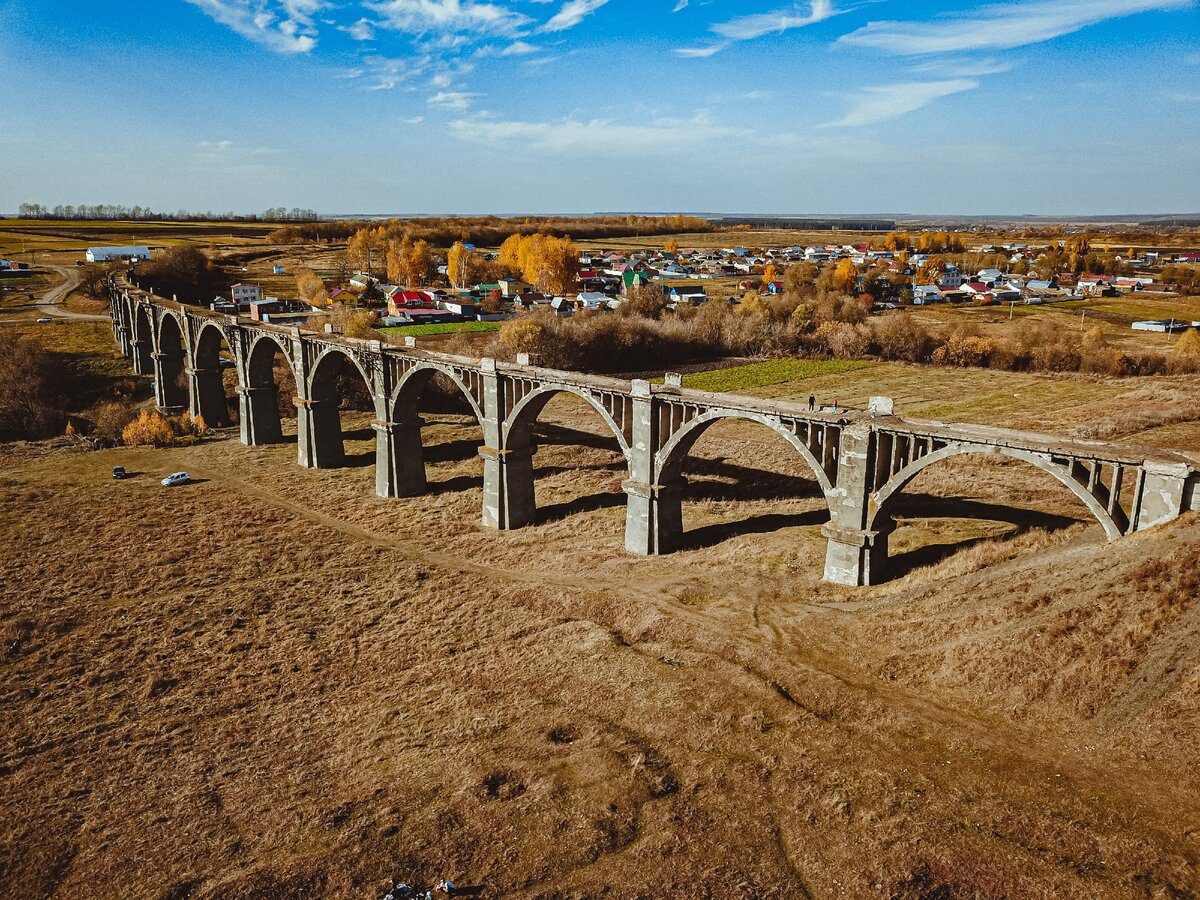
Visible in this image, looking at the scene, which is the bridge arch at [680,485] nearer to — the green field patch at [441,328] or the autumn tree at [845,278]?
the green field patch at [441,328]

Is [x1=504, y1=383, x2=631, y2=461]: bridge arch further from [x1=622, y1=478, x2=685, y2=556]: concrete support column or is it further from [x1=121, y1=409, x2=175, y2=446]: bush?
[x1=121, y1=409, x2=175, y2=446]: bush

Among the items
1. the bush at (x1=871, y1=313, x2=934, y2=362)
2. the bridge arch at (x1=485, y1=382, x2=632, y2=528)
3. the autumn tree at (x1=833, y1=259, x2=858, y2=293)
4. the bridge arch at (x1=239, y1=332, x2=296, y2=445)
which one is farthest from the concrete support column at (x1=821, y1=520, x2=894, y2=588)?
the autumn tree at (x1=833, y1=259, x2=858, y2=293)

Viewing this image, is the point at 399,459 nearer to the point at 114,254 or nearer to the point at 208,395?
the point at 208,395

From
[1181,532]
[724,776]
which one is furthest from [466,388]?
[1181,532]

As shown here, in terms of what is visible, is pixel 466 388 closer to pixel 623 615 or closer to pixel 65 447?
pixel 623 615

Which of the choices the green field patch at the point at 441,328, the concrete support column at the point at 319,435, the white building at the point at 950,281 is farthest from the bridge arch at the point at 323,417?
the white building at the point at 950,281

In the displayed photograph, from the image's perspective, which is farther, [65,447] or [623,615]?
[65,447]
